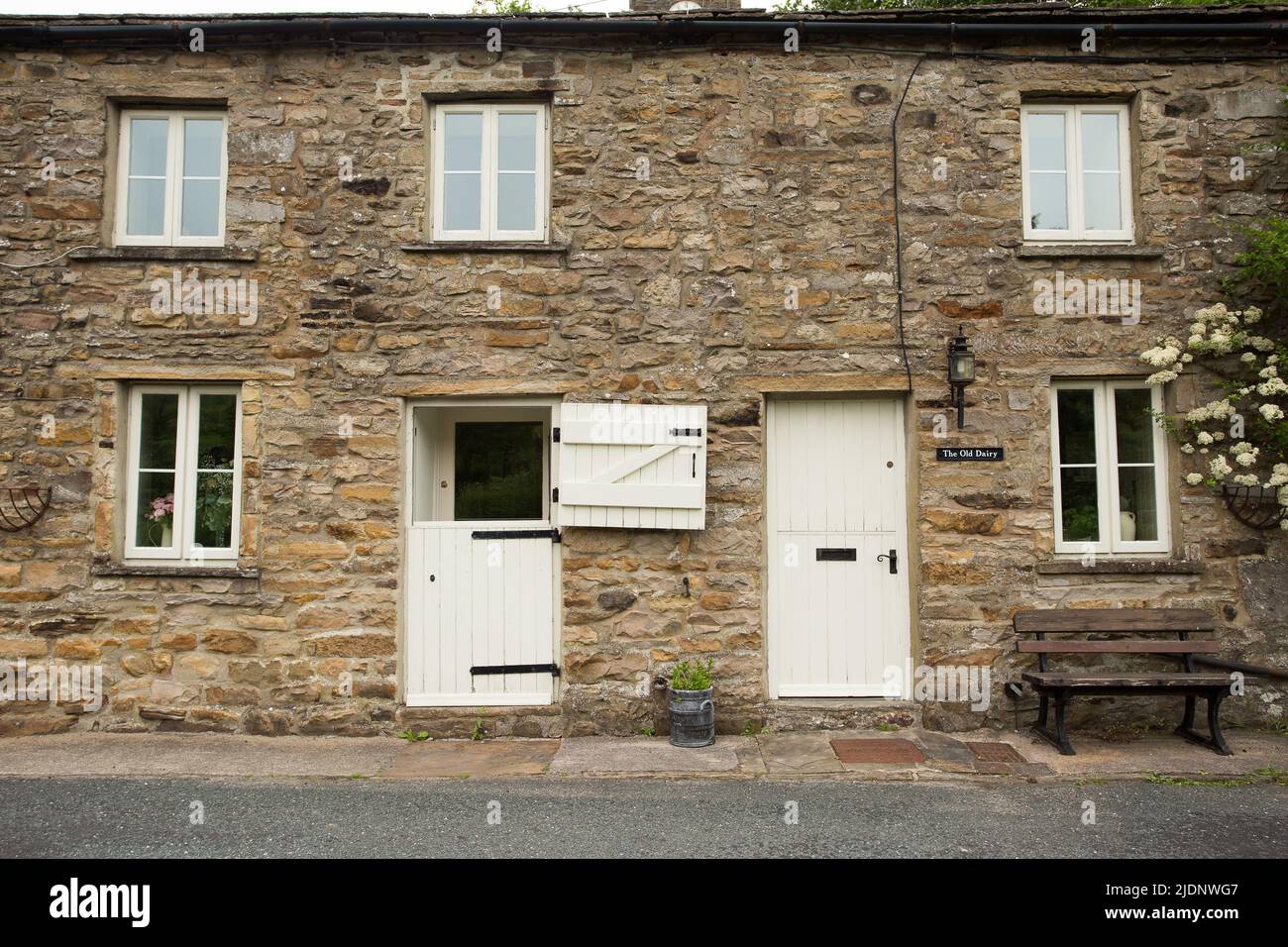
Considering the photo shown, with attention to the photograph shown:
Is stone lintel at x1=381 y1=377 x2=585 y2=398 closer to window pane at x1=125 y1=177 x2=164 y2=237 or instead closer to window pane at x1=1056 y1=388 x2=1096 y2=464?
window pane at x1=125 y1=177 x2=164 y2=237

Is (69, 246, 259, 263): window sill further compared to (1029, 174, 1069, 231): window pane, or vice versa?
(1029, 174, 1069, 231): window pane

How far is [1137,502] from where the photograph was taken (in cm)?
676

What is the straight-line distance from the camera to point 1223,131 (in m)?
6.72

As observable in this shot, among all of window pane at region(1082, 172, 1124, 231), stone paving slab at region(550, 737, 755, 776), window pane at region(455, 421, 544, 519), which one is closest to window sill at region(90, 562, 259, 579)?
window pane at region(455, 421, 544, 519)

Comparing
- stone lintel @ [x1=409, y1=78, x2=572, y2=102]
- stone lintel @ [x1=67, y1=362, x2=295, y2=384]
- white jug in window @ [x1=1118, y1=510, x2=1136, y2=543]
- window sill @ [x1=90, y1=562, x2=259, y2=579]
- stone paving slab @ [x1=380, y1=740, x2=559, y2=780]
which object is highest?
stone lintel @ [x1=409, y1=78, x2=572, y2=102]

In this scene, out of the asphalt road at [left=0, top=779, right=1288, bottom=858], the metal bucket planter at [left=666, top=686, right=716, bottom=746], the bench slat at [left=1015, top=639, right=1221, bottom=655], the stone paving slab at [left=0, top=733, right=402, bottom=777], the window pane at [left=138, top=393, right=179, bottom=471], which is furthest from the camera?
the window pane at [left=138, top=393, right=179, bottom=471]

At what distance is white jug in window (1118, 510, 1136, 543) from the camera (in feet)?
22.0

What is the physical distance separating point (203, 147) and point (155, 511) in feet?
9.79

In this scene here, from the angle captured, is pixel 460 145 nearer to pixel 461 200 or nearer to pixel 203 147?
pixel 461 200

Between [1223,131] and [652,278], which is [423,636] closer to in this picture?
[652,278]

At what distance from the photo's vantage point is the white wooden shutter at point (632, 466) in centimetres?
646

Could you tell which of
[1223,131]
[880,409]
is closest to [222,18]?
[880,409]

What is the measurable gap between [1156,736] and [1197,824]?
1.71 metres

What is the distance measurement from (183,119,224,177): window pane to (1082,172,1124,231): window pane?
23.0ft
